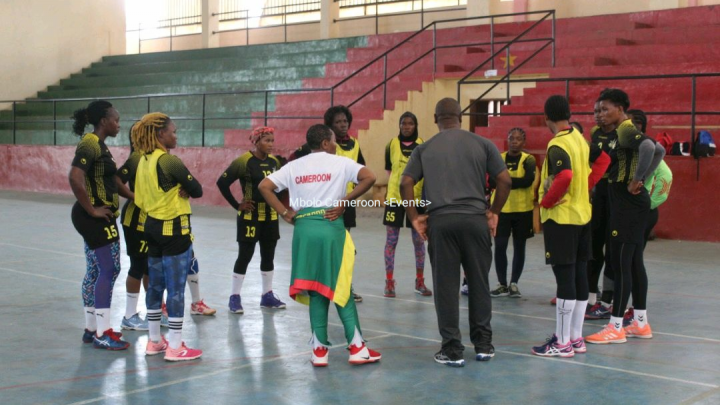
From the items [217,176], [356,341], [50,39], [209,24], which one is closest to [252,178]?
[356,341]

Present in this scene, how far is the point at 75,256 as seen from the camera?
36.6 feet

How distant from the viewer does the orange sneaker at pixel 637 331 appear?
272 inches

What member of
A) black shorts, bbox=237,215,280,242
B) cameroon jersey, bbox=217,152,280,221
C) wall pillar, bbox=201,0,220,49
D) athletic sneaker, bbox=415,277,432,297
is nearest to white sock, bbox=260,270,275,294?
black shorts, bbox=237,215,280,242

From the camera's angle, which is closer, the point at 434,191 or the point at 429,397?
the point at 429,397

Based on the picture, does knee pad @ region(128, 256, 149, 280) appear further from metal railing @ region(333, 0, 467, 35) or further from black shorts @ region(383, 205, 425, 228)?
metal railing @ region(333, 0, 467, 35)

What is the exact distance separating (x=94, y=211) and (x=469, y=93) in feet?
39.9

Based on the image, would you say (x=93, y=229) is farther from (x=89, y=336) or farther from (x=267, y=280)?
(x=267, y=280)

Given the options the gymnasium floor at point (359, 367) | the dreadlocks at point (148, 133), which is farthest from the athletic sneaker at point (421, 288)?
the dreadlocks at point (148, 133)

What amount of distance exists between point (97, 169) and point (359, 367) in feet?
7.80

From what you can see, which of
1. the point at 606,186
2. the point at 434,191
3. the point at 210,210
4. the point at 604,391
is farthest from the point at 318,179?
the point at 210,210

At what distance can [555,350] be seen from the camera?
634 cm

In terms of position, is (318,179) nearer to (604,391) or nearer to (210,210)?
(604,391)

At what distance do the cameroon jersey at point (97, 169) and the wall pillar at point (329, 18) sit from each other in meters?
18.3

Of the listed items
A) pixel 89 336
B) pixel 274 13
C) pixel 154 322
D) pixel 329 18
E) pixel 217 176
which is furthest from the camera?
pixel 274 13
